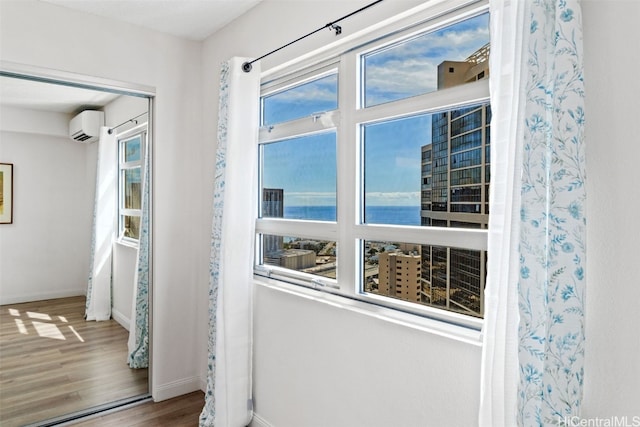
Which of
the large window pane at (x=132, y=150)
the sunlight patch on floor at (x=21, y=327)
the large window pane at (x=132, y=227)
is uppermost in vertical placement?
the large window pane at (x=132, y=150)

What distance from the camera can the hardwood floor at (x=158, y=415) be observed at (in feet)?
8.59

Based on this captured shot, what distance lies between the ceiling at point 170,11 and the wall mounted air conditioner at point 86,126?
0.64 meters

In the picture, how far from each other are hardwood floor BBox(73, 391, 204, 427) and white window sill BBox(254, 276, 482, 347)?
1.12m

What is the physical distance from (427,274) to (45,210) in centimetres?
240

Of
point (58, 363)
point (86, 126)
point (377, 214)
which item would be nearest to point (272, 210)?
point (377, 214)

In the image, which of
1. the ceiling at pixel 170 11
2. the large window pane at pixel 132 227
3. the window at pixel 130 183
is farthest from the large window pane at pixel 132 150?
the ceiling at pixel 170 11

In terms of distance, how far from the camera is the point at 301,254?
2.37 metres

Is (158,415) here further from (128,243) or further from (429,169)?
(429,169)

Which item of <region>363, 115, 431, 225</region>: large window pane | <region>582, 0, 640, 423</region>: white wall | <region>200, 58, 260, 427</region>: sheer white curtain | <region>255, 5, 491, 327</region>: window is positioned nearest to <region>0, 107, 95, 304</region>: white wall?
<region>200, 58, 260, 427</region>: sheer white curtain

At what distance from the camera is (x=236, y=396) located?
2.46 m

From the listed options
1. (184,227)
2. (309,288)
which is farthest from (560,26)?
(184,227)

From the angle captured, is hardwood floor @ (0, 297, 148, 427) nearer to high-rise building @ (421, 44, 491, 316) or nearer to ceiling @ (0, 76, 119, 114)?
ceiling @ (0, 76, 119, 114)

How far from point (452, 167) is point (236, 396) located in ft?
6.03

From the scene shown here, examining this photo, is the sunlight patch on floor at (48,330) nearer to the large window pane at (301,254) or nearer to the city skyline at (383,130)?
the large window pane at (301,254)
